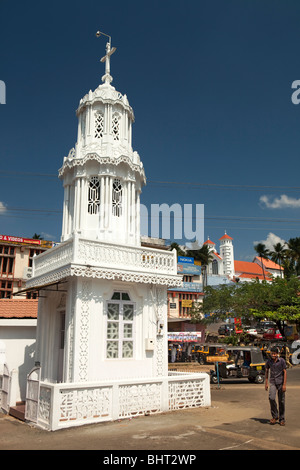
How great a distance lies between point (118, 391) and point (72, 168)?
25.5 feet

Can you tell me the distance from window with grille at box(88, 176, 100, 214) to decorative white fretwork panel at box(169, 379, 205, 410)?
6214 millimetres

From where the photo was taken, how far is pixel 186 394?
11109mm

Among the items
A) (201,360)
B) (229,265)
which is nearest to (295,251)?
(229,265)

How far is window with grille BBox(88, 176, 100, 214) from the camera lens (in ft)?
44.5

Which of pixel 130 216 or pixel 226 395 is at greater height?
pixel 130 216

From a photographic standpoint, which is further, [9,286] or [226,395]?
[9,286]

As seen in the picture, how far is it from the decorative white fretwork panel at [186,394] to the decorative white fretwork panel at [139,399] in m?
0.49

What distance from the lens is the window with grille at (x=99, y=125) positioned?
14.4 meters

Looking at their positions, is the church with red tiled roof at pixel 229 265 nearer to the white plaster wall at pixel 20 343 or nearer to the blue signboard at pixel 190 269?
the blue signboard at pixel 190 269

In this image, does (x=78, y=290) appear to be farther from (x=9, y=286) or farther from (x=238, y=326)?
(x=9, y=286)

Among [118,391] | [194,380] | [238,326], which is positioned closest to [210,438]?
[118,391]

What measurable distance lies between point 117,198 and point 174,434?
8.23 meters

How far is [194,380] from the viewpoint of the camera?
11336 mm

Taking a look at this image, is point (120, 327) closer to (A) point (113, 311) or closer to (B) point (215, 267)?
(A) point (113, 311)
